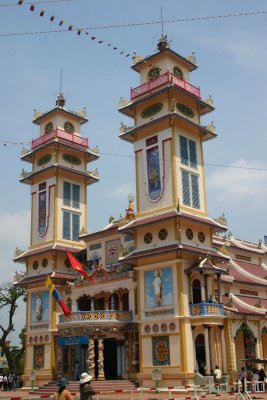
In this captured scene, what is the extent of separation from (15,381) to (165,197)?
2333 cm

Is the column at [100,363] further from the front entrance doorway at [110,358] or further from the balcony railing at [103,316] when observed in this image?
the front entrance doorway at [110,358]

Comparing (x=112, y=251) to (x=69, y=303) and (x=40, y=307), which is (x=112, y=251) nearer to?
(x=69, y=303)

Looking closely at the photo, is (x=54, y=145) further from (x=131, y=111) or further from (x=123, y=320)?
(x=123, y=320)

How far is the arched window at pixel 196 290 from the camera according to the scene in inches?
1278

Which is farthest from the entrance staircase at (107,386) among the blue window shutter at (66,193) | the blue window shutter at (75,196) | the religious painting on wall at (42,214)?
the blue window shutter at (75,196)

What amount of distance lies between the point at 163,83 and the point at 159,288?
13.9m

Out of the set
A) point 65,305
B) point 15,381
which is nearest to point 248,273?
point 65,305

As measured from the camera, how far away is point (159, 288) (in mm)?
31625

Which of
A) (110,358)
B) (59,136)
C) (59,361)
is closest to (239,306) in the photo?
(110,358)

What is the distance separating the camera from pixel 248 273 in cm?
4106

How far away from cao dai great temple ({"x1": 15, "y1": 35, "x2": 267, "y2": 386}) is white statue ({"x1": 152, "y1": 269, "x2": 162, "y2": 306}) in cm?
6

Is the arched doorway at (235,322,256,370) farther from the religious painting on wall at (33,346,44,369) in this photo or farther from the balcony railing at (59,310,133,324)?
the religious painting on wall at (33,346,44,369)

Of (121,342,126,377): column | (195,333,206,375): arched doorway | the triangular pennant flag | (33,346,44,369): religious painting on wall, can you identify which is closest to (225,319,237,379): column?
(195,333,206,375): arched doorway

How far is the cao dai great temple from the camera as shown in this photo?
31.1 meters
